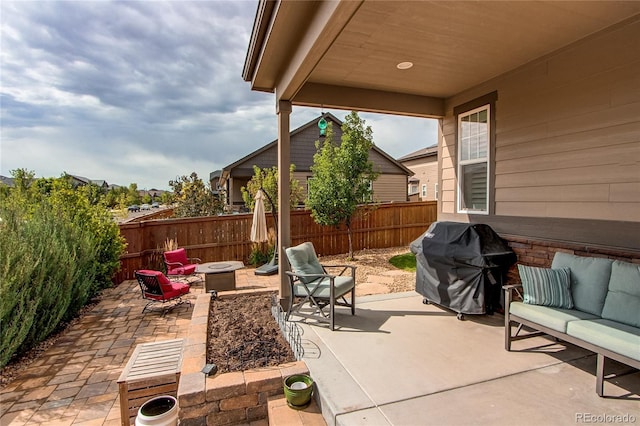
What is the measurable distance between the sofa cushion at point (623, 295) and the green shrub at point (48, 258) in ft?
20.3

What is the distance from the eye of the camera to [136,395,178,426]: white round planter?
90.9 inches

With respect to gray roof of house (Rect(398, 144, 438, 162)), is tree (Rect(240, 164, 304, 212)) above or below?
below

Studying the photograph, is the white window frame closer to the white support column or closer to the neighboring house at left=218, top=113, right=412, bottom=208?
the white support column

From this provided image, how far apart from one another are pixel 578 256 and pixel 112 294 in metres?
8.12

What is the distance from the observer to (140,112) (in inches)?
684

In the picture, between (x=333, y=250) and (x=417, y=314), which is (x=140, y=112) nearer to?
(x=333, y=250)

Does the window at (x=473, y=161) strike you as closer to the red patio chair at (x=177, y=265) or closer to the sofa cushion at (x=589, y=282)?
the sofa cushion at (x=589, y=282)

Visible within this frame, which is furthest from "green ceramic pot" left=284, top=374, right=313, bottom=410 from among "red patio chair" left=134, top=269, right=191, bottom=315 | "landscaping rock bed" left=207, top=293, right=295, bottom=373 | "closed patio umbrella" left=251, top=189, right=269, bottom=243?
"closed patio umbrella" left=251, top=189, right=269, bottom=243

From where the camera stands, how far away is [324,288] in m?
4.03

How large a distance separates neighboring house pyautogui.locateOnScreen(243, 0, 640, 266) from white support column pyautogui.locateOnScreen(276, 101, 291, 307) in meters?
0.02

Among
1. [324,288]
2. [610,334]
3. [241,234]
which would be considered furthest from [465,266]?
[241,234]

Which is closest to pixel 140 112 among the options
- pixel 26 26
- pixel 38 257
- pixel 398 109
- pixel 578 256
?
pixel 26 26

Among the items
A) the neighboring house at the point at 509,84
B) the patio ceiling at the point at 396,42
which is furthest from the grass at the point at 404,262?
the patio ceiling at the point at 396,42

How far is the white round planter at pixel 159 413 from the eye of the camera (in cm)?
231
